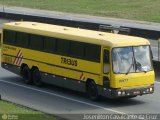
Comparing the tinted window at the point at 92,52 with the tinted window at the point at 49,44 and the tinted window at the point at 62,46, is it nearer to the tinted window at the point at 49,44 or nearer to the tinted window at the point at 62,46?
the tinted window at the point at 62,46

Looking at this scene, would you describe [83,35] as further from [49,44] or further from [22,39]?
[22,39]

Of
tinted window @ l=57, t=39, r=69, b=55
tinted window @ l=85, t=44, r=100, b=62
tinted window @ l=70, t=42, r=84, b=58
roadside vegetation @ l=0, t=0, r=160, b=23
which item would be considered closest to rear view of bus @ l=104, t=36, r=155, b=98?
tinted window @ l=85, t=44, r=100, b=62

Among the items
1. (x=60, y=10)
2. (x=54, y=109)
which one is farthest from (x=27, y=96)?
(x=60, y=10)

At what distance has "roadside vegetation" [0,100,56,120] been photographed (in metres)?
18.9

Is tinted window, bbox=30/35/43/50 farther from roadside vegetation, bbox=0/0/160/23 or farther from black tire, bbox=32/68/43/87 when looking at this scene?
roadside vegetation, bbox=0/0/160/23

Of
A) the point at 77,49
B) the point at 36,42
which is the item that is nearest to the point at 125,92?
the point at 77,49

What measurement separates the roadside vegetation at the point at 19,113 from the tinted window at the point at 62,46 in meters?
4.37

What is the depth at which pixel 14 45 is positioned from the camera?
28.3 metres

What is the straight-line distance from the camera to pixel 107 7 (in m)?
68.1

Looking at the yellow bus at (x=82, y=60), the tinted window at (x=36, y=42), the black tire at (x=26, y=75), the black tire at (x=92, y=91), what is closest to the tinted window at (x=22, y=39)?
the yellow bus at (x=82, y=60)

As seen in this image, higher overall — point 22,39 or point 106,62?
point 106,62

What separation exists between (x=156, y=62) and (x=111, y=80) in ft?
24.8

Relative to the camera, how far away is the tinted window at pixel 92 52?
76.7 ft

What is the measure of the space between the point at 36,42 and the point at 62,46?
6.42 ft
